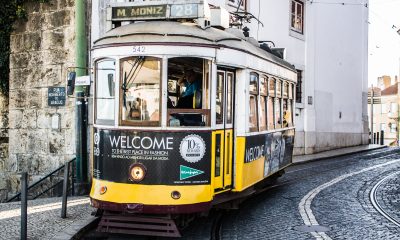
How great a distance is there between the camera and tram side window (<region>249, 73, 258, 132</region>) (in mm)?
9016

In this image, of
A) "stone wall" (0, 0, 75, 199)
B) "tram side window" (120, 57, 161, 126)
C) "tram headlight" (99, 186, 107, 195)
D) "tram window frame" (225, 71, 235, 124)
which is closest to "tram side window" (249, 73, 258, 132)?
"tram window frame" (225, 71, 235, 124)

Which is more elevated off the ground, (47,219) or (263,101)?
(263,101)

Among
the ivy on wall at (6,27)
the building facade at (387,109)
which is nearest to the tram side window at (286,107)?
the ivy on wall at (6,27)

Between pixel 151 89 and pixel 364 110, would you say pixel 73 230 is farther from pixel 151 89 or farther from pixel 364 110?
pixel 364 110

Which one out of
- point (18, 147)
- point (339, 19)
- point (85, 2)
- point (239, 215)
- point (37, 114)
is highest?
point (339, 19)

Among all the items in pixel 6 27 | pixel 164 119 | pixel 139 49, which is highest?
pixel 6 27

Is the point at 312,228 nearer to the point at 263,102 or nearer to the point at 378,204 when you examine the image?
the point at 263,102

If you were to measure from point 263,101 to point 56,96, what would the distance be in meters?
5.11

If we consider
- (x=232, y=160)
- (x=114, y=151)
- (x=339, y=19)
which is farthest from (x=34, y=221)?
(x=339, y=19)

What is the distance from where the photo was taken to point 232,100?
8531 mm

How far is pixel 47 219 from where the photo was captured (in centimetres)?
862

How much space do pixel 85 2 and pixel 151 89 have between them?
18.0 ft

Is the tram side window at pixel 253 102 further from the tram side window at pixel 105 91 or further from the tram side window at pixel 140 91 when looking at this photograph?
the tram side window at pixel 105 91

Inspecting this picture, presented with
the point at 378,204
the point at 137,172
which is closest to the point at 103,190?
the point at 137,172
